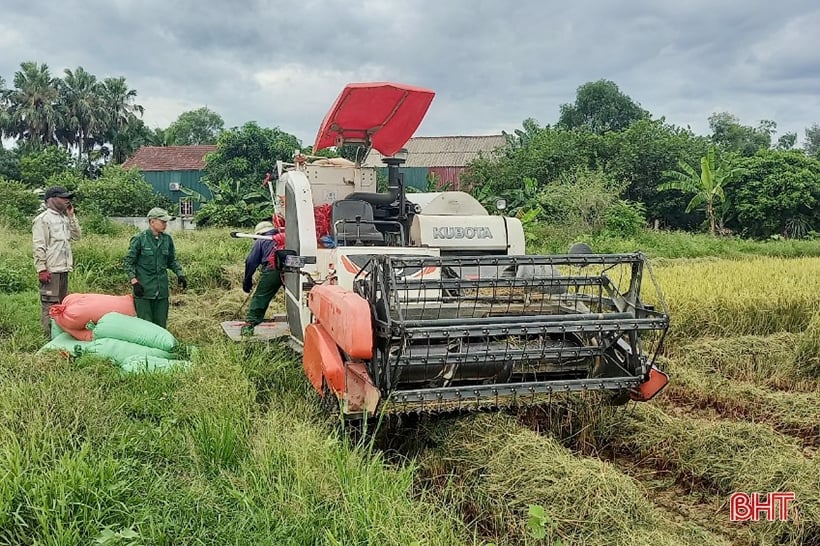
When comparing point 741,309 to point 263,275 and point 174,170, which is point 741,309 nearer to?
point 263,275

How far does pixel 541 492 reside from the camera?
3340 mm

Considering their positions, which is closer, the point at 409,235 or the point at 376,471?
the point at 376,471

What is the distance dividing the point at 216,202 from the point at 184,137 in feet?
123

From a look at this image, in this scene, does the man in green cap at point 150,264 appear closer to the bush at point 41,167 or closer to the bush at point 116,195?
the bush at point 116,195

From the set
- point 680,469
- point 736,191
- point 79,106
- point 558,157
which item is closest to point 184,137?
point 79,106

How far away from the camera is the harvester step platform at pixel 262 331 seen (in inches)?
240

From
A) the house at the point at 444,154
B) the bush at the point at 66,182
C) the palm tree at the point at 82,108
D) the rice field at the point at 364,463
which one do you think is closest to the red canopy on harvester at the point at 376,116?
the rice field at the point at 364,463

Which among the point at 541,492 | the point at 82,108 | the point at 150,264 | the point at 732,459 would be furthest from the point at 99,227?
the point at 82,108

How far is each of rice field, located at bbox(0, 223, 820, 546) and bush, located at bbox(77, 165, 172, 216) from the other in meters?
19.0

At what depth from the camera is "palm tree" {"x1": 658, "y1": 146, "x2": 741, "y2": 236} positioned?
800 inches

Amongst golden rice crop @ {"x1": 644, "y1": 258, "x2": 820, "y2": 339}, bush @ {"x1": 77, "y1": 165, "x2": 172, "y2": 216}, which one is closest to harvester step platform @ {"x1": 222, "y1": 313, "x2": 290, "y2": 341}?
golden rice crop @ {"x1": 644, "y1": 258, "x2": 820, "y2": 339}

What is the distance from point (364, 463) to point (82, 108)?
1662 inches

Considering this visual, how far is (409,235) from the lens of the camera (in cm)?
604

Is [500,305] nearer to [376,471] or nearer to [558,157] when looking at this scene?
[376,471]
